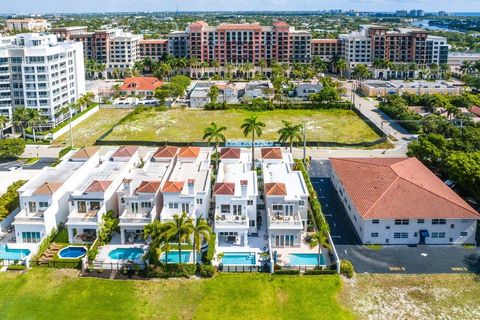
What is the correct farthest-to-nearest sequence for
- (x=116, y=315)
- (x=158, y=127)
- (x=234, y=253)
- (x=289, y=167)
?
(x=158, y=127) < (x=289, y=167) < (x=234, y=253) < (x=116, y=315)

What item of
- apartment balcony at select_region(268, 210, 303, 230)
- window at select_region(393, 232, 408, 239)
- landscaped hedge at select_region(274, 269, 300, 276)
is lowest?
landscaped hedge at select_region(274, 269, 300, 276)

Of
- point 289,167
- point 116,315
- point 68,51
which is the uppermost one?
point 68,51

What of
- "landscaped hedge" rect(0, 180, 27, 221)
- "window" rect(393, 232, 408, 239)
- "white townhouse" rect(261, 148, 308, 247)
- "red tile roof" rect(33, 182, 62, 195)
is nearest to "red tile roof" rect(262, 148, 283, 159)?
"white townhouse" rect(261, 148, 308, 247)

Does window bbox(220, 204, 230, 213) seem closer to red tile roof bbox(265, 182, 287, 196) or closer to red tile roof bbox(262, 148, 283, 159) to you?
red tile roof bbox(265, 182, 287, 196)

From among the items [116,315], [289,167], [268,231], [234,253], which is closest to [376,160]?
[289,167]

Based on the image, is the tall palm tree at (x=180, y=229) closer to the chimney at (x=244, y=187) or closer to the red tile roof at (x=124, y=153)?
the chimney at (x=244, y=187)

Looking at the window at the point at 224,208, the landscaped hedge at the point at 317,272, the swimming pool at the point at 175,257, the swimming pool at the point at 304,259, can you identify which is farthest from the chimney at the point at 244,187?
the landscaped hedge at the point at 317,272

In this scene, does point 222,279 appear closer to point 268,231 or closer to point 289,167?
point 268,231
